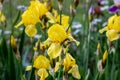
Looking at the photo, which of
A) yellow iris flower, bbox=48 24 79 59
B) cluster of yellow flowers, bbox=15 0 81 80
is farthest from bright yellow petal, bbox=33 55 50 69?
yellow iris flower, bbox=48 24 79 59

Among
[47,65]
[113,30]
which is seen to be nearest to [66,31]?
[47,65]

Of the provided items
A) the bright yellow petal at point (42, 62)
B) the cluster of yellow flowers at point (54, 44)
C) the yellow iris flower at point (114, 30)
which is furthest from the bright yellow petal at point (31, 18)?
the yellow iris flower at point (114, 30)

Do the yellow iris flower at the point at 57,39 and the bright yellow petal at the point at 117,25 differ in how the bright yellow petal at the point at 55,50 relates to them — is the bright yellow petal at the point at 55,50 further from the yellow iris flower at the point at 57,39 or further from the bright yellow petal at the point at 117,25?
the bright yellow petal at the point at 117,25

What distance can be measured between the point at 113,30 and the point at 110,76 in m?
0.73

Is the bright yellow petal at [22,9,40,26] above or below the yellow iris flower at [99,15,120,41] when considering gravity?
above

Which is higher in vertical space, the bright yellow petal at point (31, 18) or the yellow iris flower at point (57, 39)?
the bright yellow petal at point (31, 18)

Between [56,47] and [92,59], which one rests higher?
[56,47]

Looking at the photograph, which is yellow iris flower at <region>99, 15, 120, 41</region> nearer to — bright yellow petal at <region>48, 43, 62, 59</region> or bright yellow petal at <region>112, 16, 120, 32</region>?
bright yellow petal at <region>112, 16, 120, 32</region>

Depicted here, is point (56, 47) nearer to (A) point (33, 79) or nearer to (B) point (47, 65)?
(B) point (47, 65)

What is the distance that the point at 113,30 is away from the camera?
6.52 feet

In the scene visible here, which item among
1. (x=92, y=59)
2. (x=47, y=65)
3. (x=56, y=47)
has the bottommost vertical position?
(x=92, y=59)

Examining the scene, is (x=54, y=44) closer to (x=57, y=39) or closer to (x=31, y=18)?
(x=57, y=39)

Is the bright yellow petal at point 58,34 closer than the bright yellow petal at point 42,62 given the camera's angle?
Yes

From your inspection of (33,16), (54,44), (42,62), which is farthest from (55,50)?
(33,16)
